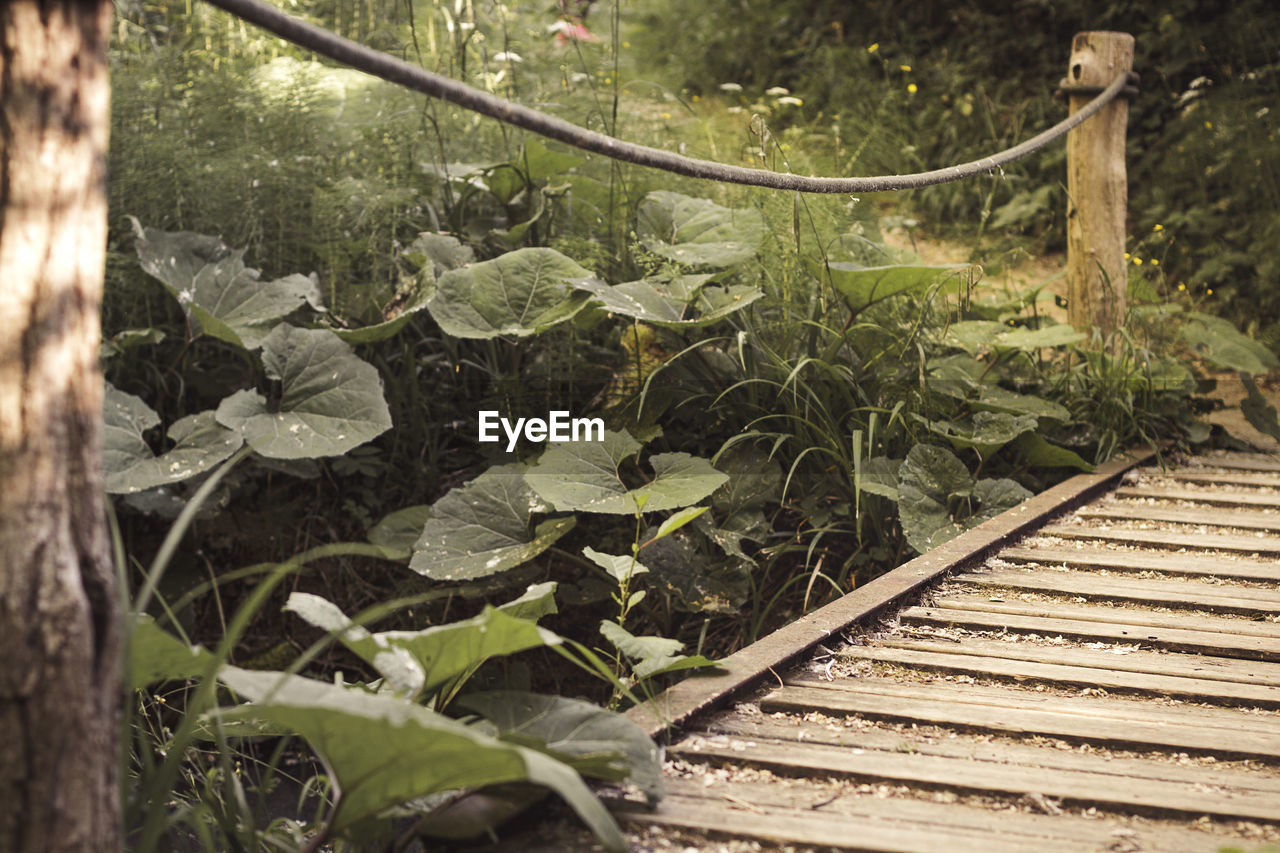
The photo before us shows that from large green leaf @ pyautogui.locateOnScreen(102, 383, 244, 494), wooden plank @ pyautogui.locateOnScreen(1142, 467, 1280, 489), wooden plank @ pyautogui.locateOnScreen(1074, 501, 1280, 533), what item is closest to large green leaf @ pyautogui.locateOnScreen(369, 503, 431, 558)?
large green leaf @ pyautogui.locateOnScreen(102, 383, 244, 494)

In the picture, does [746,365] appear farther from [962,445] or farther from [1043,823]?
[1043,823]

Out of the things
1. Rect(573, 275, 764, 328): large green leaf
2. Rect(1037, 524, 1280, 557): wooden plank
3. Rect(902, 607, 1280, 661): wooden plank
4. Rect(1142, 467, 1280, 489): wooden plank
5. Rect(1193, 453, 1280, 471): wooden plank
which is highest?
Rect(573, 275, 764, 328): large green leaf

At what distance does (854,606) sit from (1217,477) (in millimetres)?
1558

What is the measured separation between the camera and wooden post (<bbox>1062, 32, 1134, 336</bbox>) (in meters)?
3.40

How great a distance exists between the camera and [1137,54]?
6.00m

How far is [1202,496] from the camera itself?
2.68m

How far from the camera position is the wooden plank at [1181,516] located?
2.44 m

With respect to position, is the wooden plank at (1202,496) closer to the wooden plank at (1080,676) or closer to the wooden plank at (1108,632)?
the wooden plank at (1108,632)

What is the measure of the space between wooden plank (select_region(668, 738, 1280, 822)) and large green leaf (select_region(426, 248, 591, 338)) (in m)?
1.46

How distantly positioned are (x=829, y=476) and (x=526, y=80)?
7.64ft

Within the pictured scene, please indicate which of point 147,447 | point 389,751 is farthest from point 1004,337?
point 389,751

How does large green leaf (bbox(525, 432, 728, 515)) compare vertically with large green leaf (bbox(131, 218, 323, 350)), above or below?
below

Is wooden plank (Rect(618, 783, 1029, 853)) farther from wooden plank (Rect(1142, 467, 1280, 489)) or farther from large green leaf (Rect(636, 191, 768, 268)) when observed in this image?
wooden plank (Rect(1142, 467, 1280, 489))

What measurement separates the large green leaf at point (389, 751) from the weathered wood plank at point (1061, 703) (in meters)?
0.69
